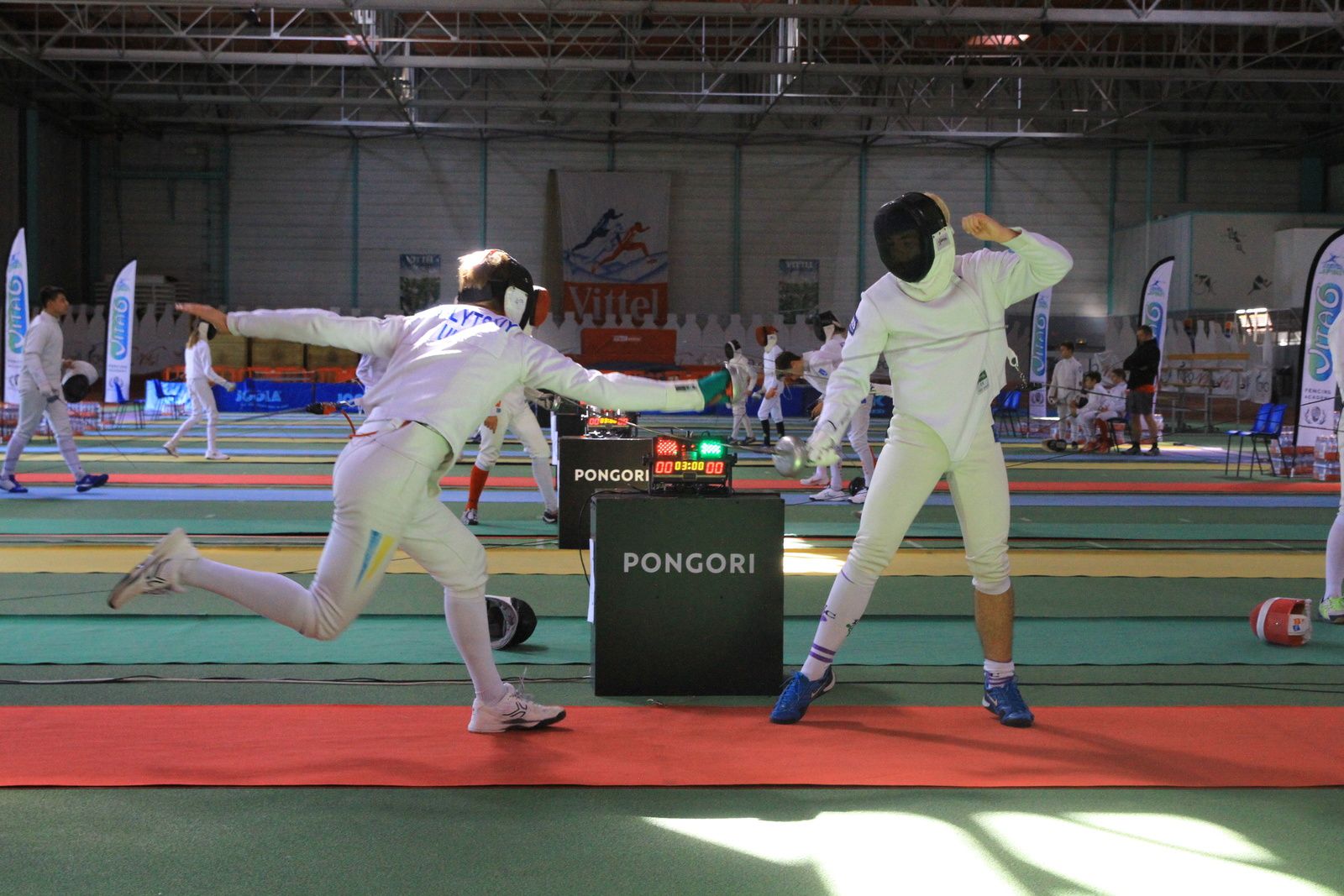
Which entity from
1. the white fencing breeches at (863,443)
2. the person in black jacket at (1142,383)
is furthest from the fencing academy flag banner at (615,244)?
the white fencing breeches at (863,443)

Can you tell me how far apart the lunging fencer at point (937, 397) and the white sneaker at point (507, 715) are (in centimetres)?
78

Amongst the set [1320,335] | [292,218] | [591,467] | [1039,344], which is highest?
[292,218]

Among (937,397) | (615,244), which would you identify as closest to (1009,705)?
(937,397)

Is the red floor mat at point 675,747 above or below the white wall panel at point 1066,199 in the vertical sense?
below

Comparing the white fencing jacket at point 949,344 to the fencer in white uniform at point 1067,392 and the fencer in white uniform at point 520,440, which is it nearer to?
the fencer in white uniform at point 520,440

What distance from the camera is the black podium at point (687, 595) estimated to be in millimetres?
4305

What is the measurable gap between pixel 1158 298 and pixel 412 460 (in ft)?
55.7

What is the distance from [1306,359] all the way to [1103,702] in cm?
973

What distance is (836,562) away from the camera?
7449 millimetres

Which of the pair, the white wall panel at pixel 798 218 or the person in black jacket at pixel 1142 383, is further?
the white wall panel at pixel 798 218

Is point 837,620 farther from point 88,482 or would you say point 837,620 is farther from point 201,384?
point 201,384

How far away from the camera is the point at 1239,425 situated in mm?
23594

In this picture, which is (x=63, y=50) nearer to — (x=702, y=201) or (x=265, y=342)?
(x=265, y=342)

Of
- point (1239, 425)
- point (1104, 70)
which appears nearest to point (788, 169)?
point (1104, 70)
